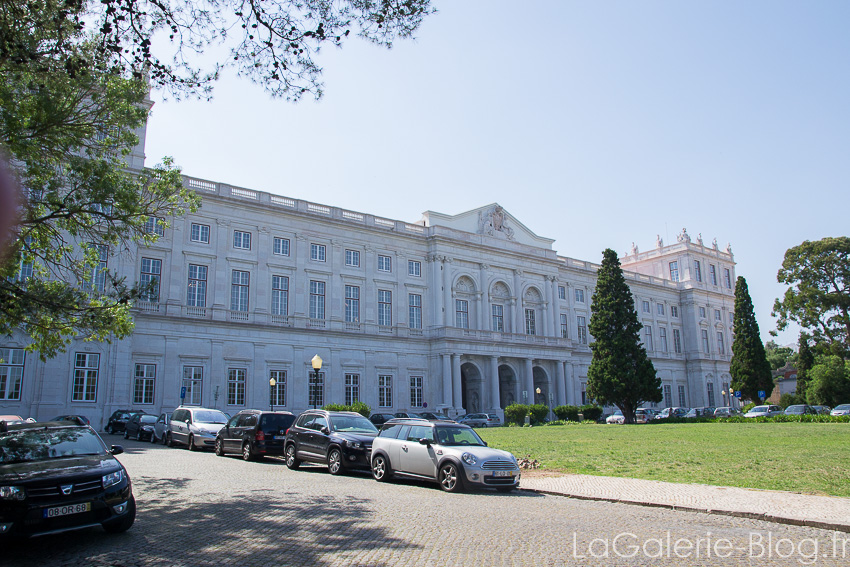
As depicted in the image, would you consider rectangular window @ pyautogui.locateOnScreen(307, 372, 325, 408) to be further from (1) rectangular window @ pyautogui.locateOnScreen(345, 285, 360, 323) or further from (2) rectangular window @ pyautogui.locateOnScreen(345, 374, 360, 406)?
(1) rectangular window @ pyautogui.locateOnScreen(345, 285, 360, 323)

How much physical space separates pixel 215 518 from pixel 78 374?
31.6m

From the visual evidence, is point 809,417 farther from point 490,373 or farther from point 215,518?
point 215,518

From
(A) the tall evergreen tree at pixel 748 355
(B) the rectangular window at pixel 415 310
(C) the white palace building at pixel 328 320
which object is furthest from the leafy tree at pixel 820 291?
(B) the rectangular window at pixel 415 310

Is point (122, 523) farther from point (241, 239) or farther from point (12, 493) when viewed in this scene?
point (241, 239)

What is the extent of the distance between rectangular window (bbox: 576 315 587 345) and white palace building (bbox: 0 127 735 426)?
0.13 m

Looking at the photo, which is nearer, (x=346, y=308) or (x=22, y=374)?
(x=22, y=374)

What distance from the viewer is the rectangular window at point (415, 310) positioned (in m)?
54.2

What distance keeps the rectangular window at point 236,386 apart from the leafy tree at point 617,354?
88.6ft

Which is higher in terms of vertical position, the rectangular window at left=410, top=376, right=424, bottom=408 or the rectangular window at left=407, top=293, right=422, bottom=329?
the rectangular window at left=407, top=293, right=422, bottom=329

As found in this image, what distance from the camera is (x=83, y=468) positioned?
30.1ft

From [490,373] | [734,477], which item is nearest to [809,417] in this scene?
[490,373]

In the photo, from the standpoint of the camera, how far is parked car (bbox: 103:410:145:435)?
34469 millimetres

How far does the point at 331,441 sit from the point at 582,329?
56.8 metres

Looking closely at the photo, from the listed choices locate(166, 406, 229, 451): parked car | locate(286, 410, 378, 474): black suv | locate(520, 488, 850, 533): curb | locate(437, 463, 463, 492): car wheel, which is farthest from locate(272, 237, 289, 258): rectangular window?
locate(520, 488, 850, 533): curb
